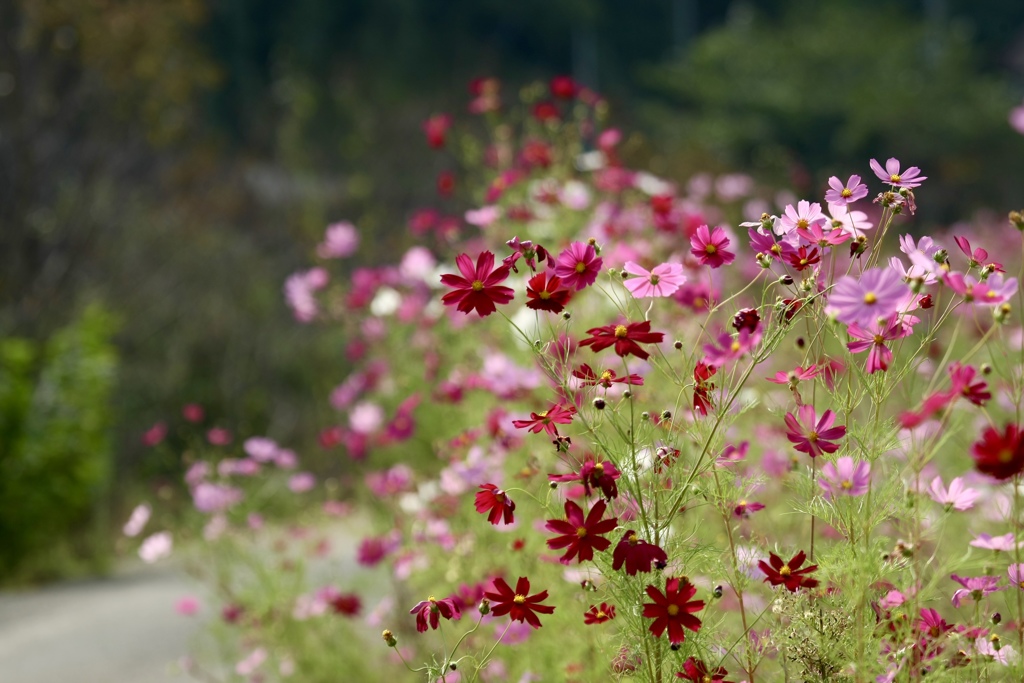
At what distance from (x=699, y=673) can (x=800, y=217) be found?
2.12 ft

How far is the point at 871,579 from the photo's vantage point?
1.42 m

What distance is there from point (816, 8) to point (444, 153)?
8.34 metres

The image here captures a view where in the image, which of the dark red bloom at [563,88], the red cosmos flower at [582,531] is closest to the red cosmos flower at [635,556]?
the red cosmos flower at [582,531]

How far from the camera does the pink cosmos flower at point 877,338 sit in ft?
4.61

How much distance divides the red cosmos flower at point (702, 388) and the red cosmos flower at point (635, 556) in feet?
0.74

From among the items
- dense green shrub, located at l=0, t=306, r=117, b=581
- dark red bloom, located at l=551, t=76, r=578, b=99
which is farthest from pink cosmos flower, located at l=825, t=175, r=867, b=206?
dense green shrub, located at l=0, t=306, r=117, b=581

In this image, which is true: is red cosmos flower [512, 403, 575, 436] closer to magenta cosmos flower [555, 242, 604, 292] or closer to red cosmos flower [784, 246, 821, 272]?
magenta cosmos flower [555, 242, 604, 292]

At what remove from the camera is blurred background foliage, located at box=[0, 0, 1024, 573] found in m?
7.56

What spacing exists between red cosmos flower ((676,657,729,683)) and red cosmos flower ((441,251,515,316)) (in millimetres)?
533

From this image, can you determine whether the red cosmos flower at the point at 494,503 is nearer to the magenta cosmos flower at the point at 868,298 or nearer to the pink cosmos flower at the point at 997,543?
the magenta cosmos flower at the point at 868,298

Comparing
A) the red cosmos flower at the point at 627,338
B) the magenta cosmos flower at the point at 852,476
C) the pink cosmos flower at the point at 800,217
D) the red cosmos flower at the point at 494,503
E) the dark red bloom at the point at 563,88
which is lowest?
the red cosmos flower at the point at 494,503

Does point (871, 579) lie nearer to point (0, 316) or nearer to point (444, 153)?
point (0, 316)

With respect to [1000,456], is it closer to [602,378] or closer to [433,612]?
[602,378]

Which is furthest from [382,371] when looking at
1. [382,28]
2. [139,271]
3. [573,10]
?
[573,10]
